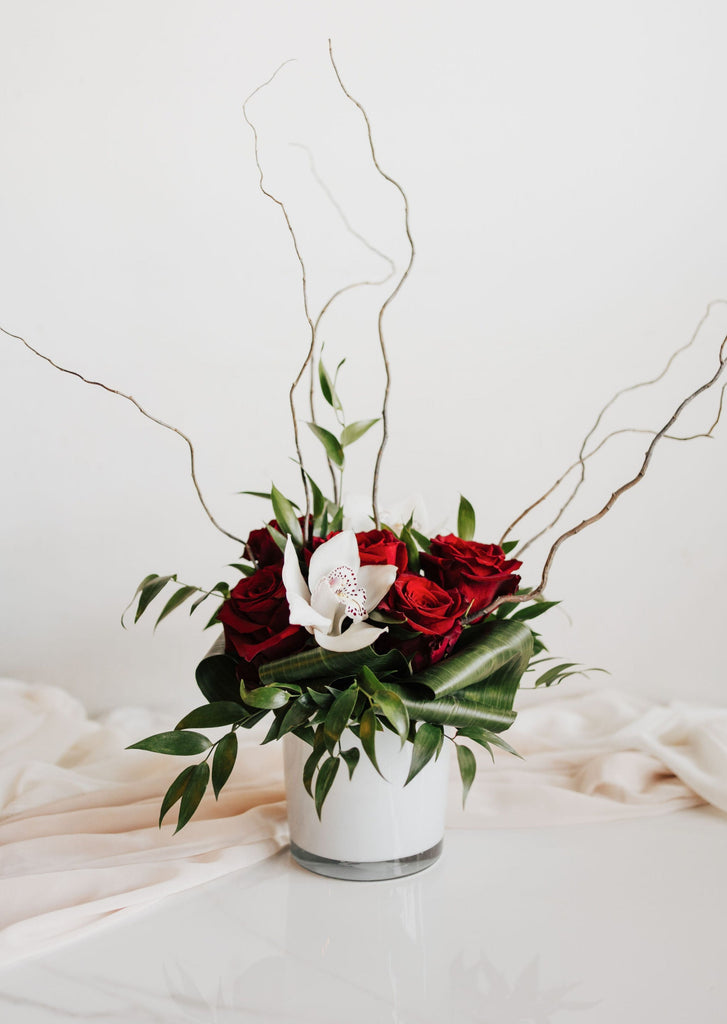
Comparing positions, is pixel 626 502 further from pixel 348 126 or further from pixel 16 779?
pixel 16 779

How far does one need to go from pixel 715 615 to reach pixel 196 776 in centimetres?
107

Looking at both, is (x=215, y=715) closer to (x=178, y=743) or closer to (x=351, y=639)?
(x=178, y=743)

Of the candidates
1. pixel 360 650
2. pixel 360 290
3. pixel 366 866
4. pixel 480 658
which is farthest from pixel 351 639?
pixel 360 290

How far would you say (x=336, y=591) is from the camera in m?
0.80

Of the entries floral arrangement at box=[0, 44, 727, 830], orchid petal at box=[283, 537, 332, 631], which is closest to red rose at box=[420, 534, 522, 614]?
floral arrangement at box=[0, 44, 727, 830]

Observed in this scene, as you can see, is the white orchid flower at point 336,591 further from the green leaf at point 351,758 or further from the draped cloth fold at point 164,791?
the draped cloth fold at point 164,791

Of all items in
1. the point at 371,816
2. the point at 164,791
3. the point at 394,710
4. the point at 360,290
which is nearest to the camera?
the point at 394,710

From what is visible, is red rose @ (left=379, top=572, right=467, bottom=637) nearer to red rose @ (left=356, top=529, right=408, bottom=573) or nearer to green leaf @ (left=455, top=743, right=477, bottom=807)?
red rose @ (left=356, top=529, right=408, bottom=573)

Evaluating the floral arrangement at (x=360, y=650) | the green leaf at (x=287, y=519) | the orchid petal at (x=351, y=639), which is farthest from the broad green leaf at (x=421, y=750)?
the green leaf at (x=287, y=519)

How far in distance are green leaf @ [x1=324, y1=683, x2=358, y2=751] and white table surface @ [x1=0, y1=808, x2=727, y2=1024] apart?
20 centimetres

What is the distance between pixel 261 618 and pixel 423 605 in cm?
14

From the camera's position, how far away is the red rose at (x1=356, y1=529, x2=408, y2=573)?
0.82 m

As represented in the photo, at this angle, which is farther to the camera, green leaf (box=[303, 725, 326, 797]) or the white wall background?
the white wall background

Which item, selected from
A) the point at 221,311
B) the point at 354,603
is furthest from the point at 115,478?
the point at 354,603
